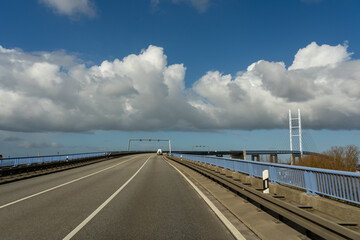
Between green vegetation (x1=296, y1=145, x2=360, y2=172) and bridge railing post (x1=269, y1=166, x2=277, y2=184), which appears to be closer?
bridge railing post (x1=269, y1=166, x2=277, y2=184)

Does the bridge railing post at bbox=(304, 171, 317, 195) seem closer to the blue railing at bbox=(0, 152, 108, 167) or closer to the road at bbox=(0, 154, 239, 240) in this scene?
the road at bbox=(0, 154, 239, 240)

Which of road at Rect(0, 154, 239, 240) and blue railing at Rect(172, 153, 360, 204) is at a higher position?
blue railing at Rect(172, 153, 360, 204)

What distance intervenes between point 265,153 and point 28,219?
166m

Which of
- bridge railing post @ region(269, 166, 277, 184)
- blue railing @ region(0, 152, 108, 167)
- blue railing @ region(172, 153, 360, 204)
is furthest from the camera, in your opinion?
blue railing @ region(0, 152, 108, 167)

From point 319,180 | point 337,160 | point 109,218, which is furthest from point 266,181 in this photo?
point 337,160

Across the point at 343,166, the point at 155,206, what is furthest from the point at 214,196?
the point at 343,166

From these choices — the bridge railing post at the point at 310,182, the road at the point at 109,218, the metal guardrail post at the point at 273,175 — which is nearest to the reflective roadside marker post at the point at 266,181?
the metal guardrail post at the point at 273,175

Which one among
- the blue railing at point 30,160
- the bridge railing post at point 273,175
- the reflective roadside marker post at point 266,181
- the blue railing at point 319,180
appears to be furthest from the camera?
the blue railing at point 30,160

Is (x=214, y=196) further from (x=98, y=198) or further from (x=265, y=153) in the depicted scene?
(x=265, y=153)

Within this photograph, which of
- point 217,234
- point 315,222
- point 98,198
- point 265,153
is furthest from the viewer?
point 265,153

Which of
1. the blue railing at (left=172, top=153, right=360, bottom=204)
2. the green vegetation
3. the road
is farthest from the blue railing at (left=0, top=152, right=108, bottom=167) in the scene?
the green vegetation

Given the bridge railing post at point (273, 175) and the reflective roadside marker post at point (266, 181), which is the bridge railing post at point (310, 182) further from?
the bridge railing post at point (273, 175)

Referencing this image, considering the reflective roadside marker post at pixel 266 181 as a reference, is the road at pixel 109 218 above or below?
below

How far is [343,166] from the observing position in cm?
5181
